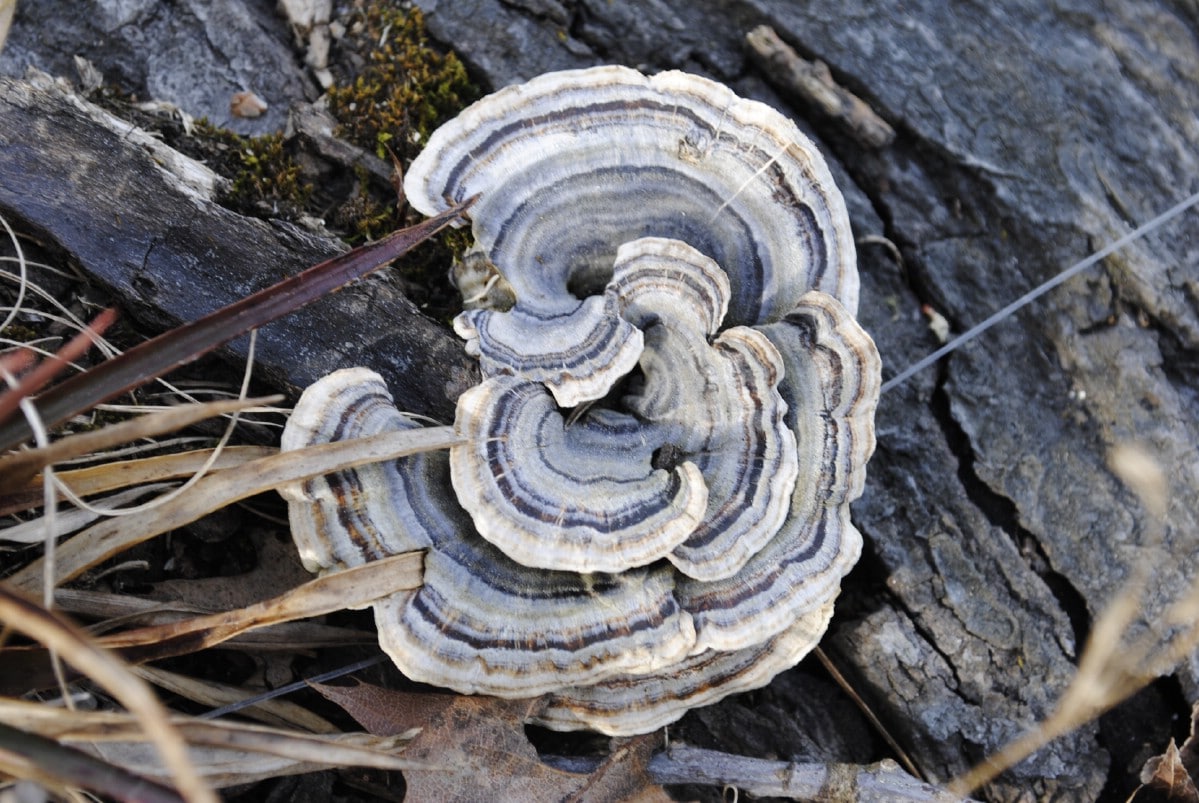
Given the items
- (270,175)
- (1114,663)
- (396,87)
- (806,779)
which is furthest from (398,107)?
(1114,663)

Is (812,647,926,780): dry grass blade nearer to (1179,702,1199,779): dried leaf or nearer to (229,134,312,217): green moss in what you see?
(1179,702,1199,779): dried leaf

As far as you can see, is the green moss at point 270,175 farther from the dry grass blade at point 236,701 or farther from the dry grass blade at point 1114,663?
the dry grass blade at point 1114,663

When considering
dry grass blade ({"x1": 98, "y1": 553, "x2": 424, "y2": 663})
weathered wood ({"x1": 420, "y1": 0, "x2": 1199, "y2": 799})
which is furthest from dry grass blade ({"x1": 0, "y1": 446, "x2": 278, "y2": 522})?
weathered wood ({"x1": 420, "y1": 0, "x2": 1199, "y2": 799})

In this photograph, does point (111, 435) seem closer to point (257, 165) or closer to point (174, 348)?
point (174, 348)

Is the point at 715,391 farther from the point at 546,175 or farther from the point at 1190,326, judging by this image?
the point at 1190,326

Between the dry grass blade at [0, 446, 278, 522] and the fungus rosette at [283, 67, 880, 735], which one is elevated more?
the fungus rosette at [283, 67, 880, 735]

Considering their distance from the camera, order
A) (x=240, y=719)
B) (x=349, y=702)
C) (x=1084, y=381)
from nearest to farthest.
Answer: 1. (x=349, y=702)
2. (x=240, y=719)
3. (x=1084, y=381)

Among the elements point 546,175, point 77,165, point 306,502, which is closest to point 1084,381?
point 546,175
